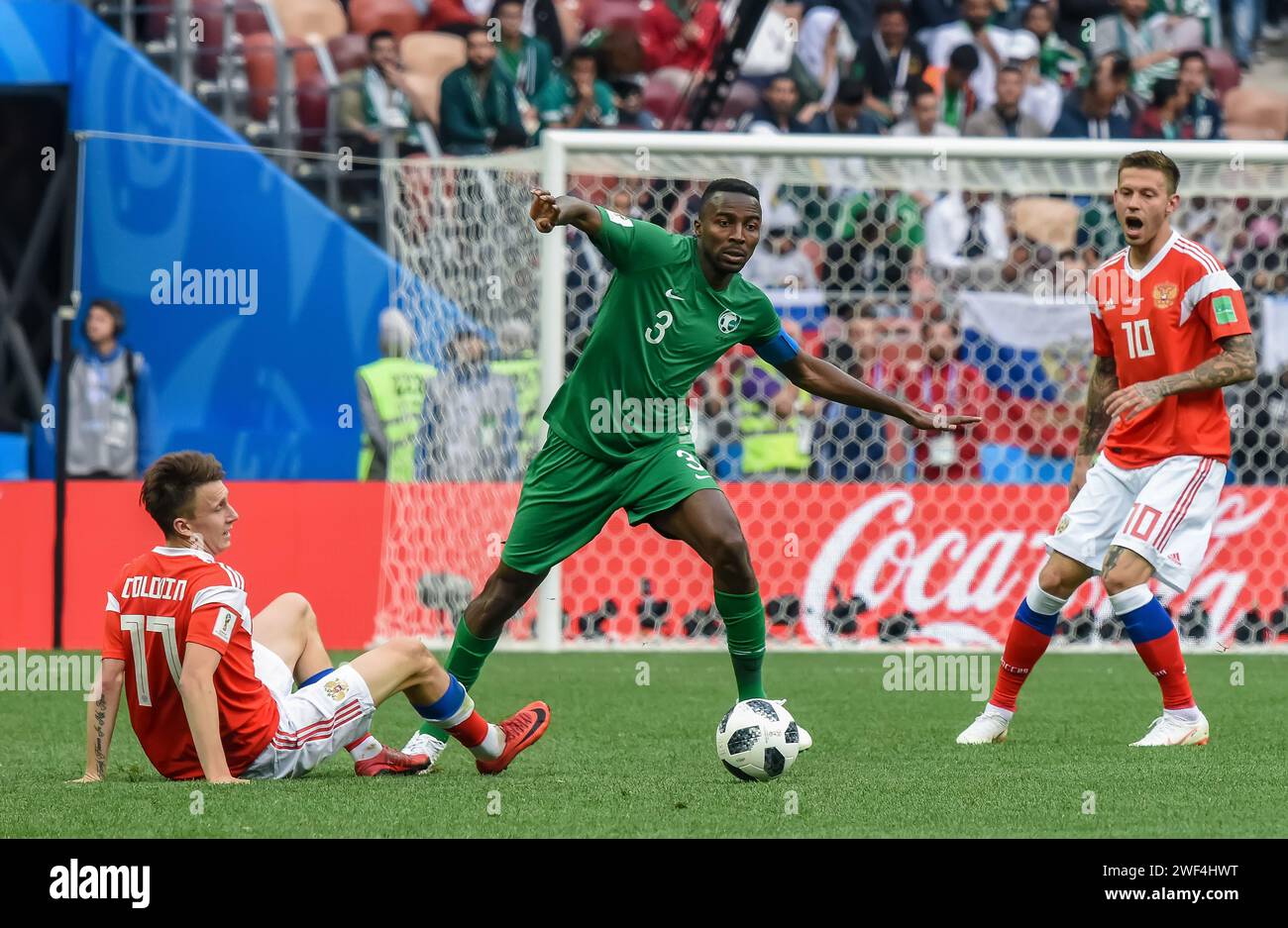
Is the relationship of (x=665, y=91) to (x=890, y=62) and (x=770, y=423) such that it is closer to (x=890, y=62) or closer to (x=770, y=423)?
(x=890, y=62)

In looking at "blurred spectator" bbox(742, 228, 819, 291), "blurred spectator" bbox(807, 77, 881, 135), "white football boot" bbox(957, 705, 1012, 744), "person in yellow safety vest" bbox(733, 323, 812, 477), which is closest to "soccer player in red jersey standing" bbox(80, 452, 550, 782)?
"white football boot" bbox(957, 705, 1012, 744)

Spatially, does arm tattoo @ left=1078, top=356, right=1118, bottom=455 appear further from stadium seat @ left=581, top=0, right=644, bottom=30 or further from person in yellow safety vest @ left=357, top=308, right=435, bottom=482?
stadium seat @ left=581, top=0, right=644, bottom=30

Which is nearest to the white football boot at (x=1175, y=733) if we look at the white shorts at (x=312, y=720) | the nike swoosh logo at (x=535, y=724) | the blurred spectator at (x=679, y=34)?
the nike swoosh logo at (x=535, y=724)

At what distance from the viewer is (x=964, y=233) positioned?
15.0 m

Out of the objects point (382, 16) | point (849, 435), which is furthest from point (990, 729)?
point (382, 16)

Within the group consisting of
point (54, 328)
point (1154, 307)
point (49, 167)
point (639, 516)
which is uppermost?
point (49, 167)

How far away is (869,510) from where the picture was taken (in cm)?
1257

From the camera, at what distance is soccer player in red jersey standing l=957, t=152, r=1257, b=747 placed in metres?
7.43

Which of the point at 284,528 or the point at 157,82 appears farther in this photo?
the point at 157,82

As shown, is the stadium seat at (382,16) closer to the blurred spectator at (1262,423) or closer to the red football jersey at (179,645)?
the blurred spectator at (1262,423)
